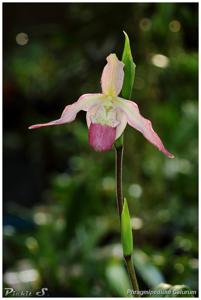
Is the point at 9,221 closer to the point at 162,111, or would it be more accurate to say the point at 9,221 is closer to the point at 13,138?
the point at 162,111

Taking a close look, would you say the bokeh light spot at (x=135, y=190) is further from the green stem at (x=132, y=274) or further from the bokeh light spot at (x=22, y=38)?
the green stem at (x=132, y=274)

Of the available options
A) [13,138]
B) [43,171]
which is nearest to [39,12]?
[13,138]

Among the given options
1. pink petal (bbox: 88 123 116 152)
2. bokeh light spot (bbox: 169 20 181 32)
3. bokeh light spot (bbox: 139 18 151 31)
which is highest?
bokeh light spot (bbox: 139 18 151 31)

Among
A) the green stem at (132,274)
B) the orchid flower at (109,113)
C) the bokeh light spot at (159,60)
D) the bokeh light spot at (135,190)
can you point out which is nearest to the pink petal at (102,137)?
the orchid flower at (109,113)

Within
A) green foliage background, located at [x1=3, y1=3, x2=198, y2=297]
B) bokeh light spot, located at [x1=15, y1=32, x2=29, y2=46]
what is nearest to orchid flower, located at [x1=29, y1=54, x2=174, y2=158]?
green foliage background, located at [x1=3, y1=3, x2=198, y2=297]

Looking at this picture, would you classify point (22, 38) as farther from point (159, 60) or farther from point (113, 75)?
point (113, 75)

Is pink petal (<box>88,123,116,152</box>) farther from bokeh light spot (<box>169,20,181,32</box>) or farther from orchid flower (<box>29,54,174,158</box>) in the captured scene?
bokeh light spot (<box>169,20,181,32</box>)
